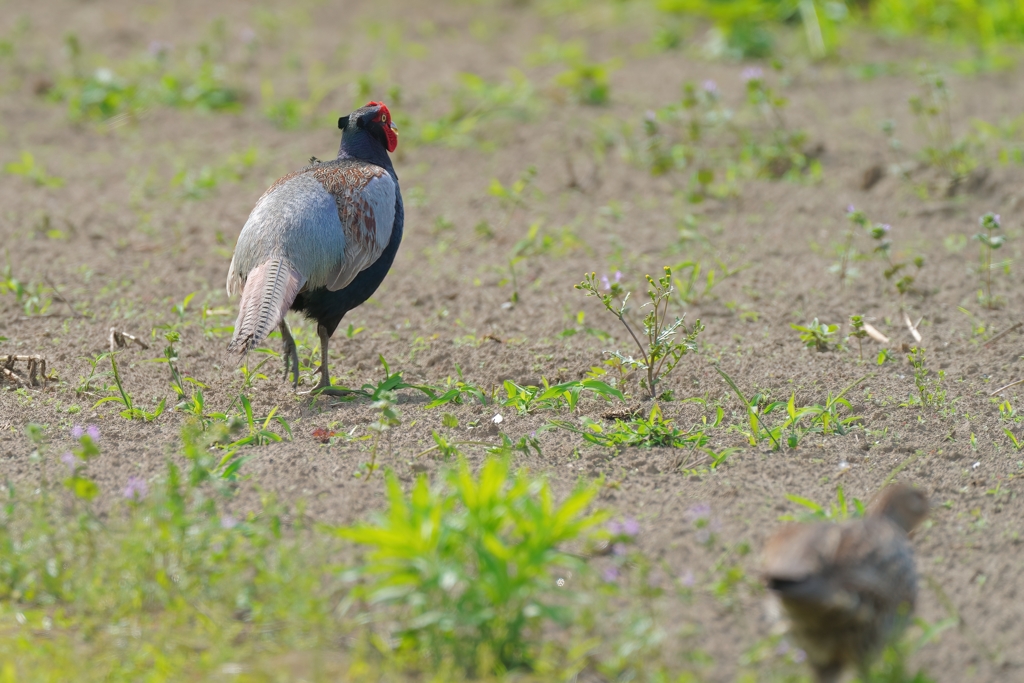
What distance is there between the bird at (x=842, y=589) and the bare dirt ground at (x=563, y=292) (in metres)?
0.30

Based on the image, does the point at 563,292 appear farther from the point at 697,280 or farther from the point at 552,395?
the point at 552,395

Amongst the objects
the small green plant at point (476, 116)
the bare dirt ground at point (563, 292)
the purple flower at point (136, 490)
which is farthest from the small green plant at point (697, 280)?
the purple flower at point (136, 490)

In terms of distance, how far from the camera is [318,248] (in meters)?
4.81

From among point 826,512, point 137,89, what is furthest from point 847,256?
point 137,89

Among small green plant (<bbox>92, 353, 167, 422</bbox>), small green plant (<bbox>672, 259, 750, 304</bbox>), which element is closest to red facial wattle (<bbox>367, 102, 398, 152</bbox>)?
small green plant (<bbox>672, 259, 750, 304</bbox>)

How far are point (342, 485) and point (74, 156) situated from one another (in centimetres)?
585

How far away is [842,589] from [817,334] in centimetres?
268

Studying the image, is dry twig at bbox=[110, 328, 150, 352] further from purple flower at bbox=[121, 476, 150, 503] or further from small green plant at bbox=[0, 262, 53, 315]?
purple flower at bbox=[121, 476, 150, 503]

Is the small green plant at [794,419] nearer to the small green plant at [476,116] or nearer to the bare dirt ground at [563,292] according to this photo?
the bare dirt ground at [563,292]

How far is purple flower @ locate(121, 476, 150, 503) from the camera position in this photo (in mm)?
3424

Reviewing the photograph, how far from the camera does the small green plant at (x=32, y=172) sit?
7672 millimetres

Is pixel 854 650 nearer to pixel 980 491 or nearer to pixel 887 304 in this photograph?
pixel 980 491

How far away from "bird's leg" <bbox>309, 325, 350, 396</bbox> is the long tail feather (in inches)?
13.6

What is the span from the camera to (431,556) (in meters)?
2.81
